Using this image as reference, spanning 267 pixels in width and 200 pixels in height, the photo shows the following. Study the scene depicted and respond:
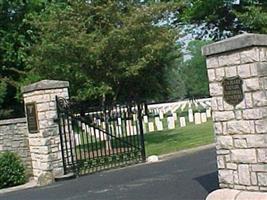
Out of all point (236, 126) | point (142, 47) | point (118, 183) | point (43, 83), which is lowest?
point (118, 183)

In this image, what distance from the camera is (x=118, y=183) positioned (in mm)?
10812

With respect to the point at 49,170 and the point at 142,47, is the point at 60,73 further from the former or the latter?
the point at 49,170

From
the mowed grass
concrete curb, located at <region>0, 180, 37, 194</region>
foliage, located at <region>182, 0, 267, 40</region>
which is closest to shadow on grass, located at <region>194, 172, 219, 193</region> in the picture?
concrete curb, located at <region>0, 180, 37, 194</region>

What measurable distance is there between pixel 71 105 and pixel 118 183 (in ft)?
10.6

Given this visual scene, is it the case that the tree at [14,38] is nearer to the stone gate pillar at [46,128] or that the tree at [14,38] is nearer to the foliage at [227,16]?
the foliage at [227,16]

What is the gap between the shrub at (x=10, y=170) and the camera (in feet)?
42.7

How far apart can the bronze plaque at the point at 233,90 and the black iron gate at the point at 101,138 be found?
650 cm

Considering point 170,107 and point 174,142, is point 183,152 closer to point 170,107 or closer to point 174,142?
point 174,142

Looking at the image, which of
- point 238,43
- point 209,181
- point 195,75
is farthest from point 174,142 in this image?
point 195,75

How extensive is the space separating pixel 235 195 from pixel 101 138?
8.94 meters

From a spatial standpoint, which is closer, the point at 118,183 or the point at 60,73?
the point at 118,183

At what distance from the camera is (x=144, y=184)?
1019cm

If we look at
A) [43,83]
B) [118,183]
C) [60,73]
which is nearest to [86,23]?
[60,73]

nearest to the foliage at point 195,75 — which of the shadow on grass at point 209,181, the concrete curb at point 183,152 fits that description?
the concrete curb at point 183,152
